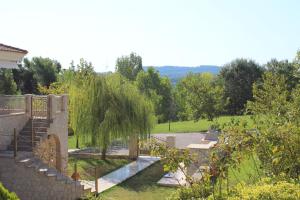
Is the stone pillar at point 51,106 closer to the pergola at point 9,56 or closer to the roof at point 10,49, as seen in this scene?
the pergola at point 9,56

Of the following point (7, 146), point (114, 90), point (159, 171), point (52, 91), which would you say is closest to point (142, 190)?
point (159, 171)

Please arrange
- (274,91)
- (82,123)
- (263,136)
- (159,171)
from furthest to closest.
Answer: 1. (82,123)
2. (159,171)
3. (274,91)
4. (263,136)

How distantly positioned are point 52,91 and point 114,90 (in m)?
9.61

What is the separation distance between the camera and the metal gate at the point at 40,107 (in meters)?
18.4

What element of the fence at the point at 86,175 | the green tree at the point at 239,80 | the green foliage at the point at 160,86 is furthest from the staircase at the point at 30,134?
the green foliage at the point at 160,86

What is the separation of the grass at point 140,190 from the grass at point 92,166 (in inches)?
72.8

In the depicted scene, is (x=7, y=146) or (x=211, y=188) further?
(x=7, y=146)

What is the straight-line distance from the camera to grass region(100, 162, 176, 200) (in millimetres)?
17234

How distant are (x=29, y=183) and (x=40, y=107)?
3.78m

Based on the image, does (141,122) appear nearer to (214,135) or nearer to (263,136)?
(214,135)

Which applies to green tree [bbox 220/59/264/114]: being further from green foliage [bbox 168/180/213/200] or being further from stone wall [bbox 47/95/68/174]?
green foliage [bbox 168/180/213/200]

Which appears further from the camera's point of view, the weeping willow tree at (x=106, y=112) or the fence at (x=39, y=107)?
the weeping willow tree at (x=106, y=112)

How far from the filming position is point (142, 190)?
60.1 feet

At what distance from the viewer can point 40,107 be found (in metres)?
18.7
